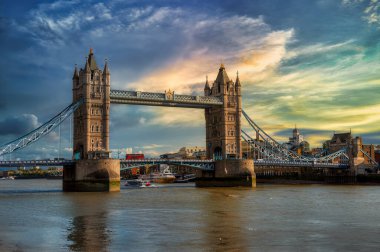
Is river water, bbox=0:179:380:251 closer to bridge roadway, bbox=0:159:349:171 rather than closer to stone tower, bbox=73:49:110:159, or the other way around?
bridge roadway, bbox=0:159:349:171

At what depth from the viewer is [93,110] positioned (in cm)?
7562

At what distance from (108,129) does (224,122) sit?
24218 mm

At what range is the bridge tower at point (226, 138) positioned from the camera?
8625 centimetres

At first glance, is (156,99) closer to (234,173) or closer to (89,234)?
(234,173)

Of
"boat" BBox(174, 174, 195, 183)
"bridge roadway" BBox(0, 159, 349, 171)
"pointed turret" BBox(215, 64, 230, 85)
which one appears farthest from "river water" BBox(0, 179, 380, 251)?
"boat" BBox(174, 174, 195, 183)

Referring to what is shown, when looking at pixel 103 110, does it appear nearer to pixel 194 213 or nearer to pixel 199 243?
pixel 194 213

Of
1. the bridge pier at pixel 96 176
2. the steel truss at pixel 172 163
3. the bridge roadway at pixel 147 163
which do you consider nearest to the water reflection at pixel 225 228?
the bridge pier at pixel 96 176

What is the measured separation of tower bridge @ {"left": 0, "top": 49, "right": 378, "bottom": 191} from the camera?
2746 inches

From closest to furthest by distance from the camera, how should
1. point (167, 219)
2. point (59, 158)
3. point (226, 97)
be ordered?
point (167, 219) → point (59, 158) → point (226, 97)

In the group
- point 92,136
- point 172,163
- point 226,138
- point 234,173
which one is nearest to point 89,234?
point 92,136

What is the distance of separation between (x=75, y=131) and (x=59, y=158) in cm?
854

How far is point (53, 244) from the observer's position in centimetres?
2414

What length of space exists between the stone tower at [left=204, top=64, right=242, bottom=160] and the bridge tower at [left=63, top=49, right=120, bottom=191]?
79.7 feet

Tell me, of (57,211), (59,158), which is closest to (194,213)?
(57,211)
